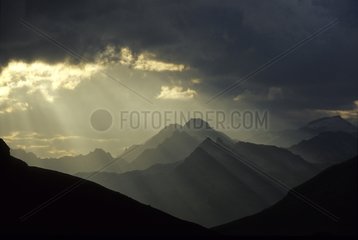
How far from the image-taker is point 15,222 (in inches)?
4577

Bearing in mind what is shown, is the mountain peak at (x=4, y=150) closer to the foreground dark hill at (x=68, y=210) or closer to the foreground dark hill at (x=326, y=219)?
the foreground dark hill at (x=68, y=210)

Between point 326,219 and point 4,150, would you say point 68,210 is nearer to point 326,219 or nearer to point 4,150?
point 4,150

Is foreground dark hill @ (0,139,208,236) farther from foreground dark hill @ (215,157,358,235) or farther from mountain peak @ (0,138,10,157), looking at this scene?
foreground dark hill @ (215,157,358,235)

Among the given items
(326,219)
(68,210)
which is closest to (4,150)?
(68,210)

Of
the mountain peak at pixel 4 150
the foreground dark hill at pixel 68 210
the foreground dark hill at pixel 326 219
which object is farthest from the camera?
the foreground dark hill at pixel 326 219

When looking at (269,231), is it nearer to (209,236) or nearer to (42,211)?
(209,236)

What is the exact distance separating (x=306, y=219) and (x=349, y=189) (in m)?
21.5

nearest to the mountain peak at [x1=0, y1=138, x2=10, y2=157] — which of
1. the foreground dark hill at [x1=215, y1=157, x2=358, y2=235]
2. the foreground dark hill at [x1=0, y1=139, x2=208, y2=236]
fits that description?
the foreground dark hill at [x1=0, y1=139, x2=208, y2=236]

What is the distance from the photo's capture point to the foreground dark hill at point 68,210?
11731 centimetres

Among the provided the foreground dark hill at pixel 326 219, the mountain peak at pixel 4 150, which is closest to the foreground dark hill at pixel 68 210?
the mountain peak at pixel 4 150

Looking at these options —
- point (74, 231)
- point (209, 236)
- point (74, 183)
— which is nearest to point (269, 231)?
point (209, 236)

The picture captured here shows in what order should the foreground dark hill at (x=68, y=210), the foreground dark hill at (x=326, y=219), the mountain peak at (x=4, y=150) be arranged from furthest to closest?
the foreground dark hill at (x=326, y=219) < the mountain peak at (x=4, y=150) < the foreground dark hill at (x=68, y=210)

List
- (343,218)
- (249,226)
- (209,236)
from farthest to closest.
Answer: (249,226), (343,218), (209,236)

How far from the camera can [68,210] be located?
420 ft
